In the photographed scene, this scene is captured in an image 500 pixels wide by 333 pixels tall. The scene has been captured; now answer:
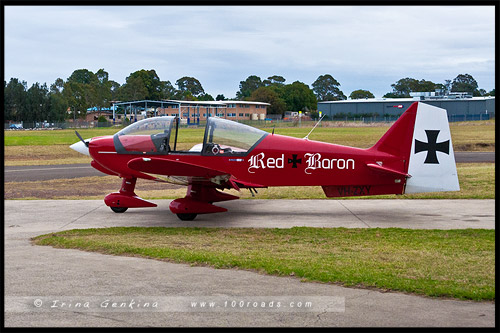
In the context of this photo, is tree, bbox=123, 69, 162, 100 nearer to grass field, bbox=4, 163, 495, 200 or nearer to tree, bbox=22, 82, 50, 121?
tree, bbox=22, 82, 50, 121

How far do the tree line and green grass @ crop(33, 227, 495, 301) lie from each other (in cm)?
8381

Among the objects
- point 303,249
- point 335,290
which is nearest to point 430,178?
point 303,249

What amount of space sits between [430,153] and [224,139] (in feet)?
13.8

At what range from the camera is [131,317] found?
17.7 feet

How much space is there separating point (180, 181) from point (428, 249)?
5.08 metres

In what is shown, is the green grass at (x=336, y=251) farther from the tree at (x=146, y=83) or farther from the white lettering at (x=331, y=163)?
the tree at (x=146, y=83)

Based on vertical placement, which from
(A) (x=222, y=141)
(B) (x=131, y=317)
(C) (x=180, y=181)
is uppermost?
(A) (x=222, y=141)

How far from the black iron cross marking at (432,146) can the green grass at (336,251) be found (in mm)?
1993

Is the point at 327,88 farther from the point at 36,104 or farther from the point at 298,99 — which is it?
the point at 36,104

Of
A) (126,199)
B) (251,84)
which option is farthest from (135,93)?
(126,199)

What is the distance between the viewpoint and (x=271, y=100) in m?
93.6

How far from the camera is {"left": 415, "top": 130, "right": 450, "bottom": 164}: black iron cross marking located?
37.4 feet

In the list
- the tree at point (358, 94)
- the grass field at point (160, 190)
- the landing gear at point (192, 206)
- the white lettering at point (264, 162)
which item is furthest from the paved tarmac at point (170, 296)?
the tree at point (358, 94)

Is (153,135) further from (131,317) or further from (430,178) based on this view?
(131,317)
